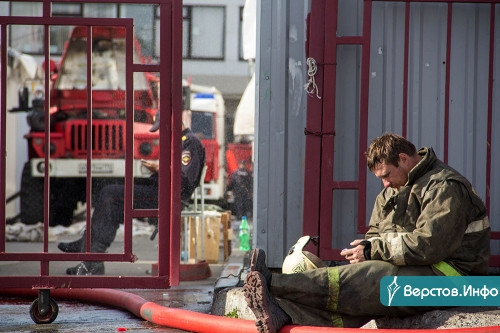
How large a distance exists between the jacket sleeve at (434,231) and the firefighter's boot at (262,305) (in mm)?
621

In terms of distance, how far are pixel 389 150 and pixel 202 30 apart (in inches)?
245

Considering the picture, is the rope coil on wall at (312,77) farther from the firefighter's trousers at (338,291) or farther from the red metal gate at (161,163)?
the firefighter's trousers at (338,291)

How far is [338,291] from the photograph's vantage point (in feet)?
14.5

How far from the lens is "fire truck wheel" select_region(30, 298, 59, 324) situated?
17.4 feet

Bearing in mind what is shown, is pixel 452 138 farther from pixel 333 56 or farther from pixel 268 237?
pixel 268 237

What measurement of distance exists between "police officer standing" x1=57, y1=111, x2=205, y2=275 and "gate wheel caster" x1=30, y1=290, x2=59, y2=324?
1865 millimetres

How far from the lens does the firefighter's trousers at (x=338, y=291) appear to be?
4.41m

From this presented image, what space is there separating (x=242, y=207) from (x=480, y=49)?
331 cm

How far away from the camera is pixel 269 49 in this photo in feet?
18.5

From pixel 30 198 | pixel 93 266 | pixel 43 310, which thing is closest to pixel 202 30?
pixel 93 266

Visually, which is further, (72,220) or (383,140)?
(72,220)

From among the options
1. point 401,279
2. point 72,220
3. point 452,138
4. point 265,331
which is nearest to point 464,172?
point 452,138

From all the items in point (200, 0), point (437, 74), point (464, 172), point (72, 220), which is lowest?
point (72, 220)

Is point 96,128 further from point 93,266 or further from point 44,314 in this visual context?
point 44,314
